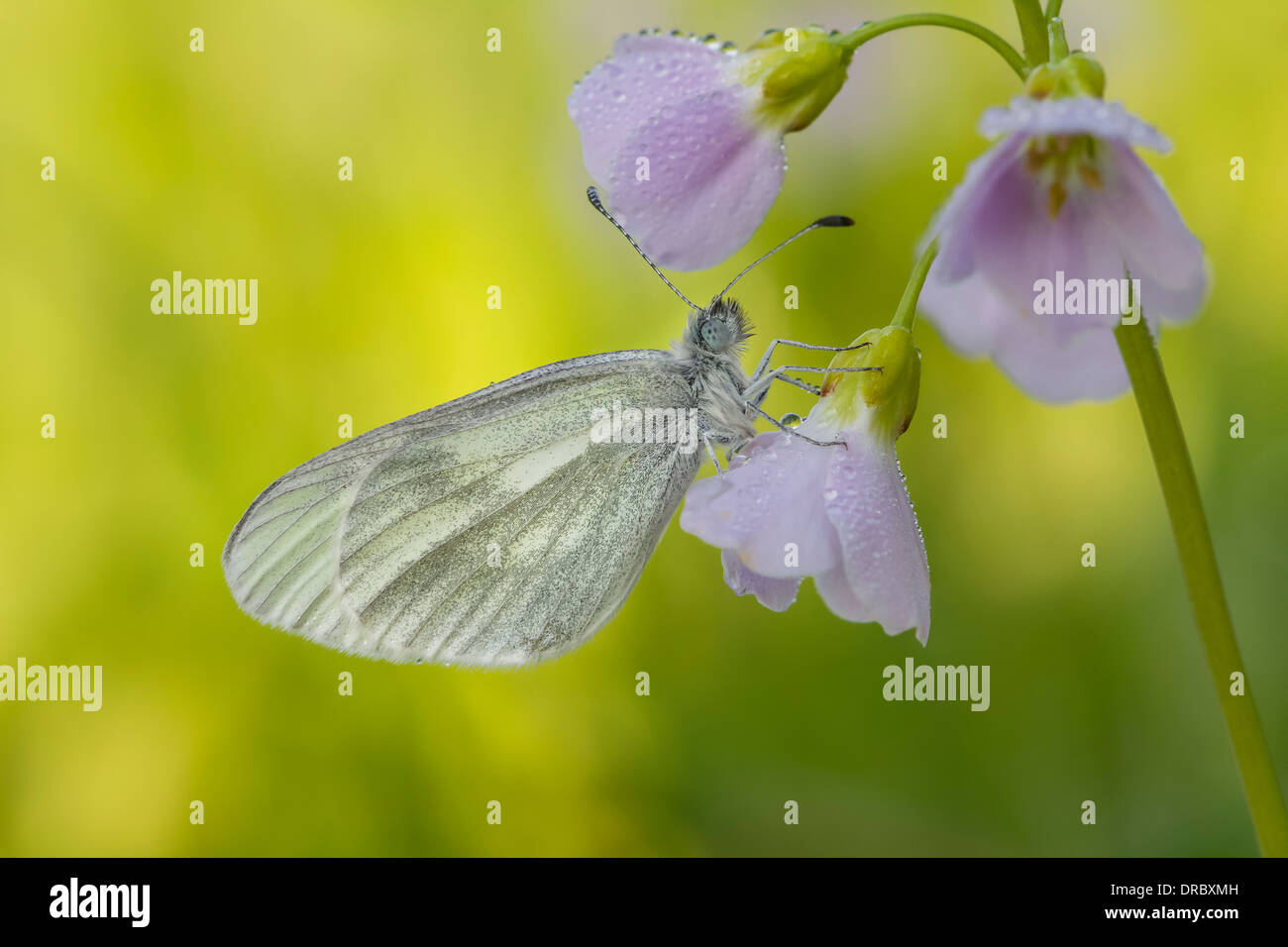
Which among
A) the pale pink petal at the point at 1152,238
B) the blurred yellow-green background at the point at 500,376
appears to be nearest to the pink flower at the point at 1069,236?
the pale pink petal at the point at 1152,238

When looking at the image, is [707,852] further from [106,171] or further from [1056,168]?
[106,171]

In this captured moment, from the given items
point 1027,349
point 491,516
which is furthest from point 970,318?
point 491,516

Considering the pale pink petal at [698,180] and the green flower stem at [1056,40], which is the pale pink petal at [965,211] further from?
the pale pink petal at [698,180]

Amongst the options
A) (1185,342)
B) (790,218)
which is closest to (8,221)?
(790,218)

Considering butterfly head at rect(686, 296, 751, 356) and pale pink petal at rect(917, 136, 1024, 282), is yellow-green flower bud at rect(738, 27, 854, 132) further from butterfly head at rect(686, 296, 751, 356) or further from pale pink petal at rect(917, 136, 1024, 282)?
butterfly head at rect(686, 296, 751, 356)

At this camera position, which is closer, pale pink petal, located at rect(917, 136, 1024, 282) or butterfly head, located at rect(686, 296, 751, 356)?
pale pink petal, located at rect(917, 136, 1024, 282)

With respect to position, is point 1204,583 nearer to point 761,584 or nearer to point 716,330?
point 761,584

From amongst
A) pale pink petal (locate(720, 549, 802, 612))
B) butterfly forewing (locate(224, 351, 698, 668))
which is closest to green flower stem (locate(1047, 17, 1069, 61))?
pale pink petal (locate(720, 549, 802, 612))
